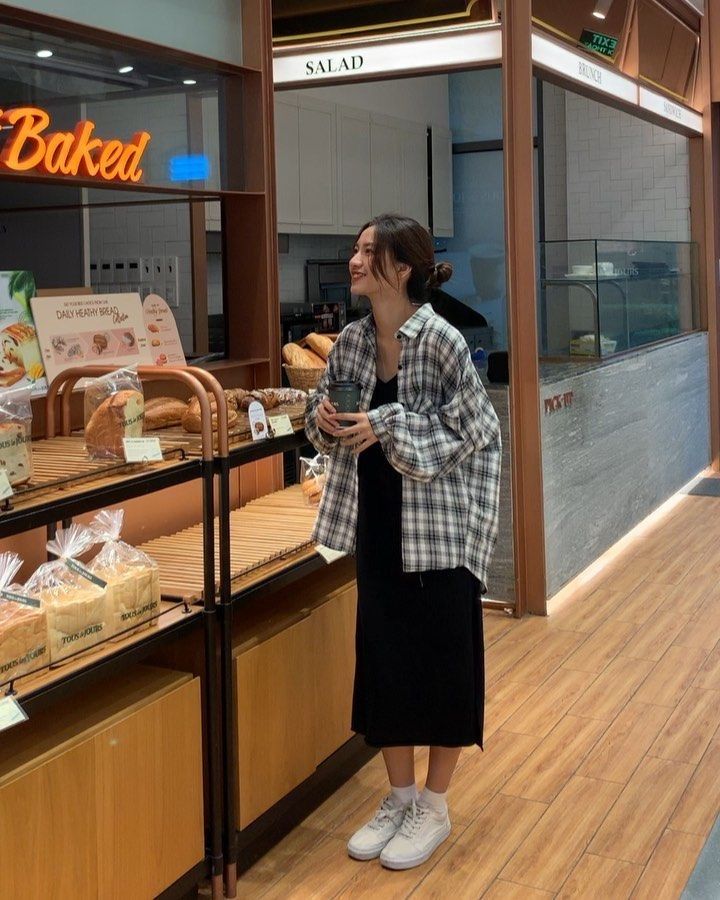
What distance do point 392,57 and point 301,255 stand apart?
2253mm

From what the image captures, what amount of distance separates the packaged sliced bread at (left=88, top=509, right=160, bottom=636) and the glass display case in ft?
9.71

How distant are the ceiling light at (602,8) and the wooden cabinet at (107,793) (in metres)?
4.43

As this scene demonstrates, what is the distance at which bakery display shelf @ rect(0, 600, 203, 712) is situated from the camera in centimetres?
215

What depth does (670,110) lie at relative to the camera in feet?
23.7

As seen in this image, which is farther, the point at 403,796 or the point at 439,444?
→ the point at 403,796

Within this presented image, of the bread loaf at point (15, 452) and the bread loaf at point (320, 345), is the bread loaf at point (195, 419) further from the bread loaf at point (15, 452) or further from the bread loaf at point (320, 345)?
the bread loaf at point (320, 345)

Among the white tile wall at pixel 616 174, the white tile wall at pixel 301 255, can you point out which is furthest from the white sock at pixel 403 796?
the white tile wall at pixel 616 174

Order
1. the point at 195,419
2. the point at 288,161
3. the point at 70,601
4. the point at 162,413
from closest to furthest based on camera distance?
the point at 70,601, the point at 195,419, the point at 162,413, the point at 288,161

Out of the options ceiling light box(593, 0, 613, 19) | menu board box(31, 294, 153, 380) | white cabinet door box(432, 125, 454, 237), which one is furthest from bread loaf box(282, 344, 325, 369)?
ceiling light box(593, 0, 613, 19)

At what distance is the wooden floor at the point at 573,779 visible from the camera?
112 inches

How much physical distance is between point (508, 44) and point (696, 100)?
3.57 meters

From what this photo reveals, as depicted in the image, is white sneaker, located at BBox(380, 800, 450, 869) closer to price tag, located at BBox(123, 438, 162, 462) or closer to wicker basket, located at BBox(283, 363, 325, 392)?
price tag, located at BBox(123, 438, 162, 462)

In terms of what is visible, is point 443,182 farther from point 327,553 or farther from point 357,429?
point 357,429

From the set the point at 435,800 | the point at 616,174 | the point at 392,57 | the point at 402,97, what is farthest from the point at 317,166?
the point at 435,800
